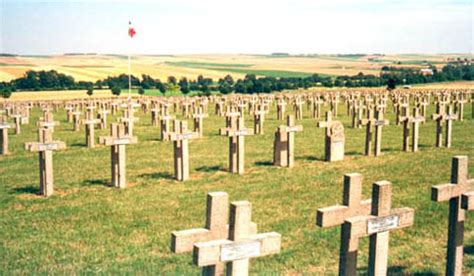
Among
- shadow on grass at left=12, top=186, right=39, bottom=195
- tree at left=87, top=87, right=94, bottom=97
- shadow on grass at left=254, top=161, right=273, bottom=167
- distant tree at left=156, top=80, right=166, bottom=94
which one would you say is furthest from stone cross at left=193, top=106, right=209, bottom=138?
distant tree at left=156, top=80, right=166, bottom=94

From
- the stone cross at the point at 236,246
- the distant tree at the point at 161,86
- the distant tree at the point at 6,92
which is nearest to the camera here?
the stone cross at the point at 236,246

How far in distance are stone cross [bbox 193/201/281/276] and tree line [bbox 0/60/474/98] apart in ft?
179

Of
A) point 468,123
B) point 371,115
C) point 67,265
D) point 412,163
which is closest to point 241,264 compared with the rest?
point 67,265

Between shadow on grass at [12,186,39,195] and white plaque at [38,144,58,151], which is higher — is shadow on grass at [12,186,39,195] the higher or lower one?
the lower one

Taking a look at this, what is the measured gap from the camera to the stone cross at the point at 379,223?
5.30m

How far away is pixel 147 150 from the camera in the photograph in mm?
20922

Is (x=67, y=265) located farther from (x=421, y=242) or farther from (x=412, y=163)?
(x=412, y=163)

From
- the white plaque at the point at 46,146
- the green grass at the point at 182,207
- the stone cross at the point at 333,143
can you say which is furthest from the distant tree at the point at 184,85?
the white plaque at the point at 46,146

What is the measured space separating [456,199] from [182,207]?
20.4 feet

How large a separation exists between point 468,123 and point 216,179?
21.2 meters

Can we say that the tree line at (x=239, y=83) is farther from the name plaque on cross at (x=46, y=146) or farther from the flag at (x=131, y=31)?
the name plaque on cross at (x=46, y=146)

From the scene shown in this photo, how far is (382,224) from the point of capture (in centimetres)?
545

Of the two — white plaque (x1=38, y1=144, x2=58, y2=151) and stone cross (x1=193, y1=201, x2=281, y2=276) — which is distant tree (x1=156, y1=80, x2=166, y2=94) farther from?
stone cross (x1=193, y1=201, x2=281, y2=276)

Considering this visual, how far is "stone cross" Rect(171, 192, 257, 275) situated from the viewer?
172 inches
